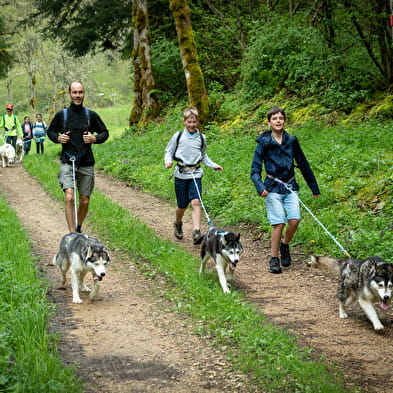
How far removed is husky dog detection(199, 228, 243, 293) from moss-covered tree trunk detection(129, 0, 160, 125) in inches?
647

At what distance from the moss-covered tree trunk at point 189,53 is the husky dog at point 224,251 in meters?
11.8

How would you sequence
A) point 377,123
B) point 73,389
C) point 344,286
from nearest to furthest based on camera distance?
1. point 73,389
2. point 344,286
3. point 377,123

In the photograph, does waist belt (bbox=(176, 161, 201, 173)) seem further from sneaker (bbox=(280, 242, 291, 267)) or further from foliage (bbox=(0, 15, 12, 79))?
foliage (bbox=(0, 15, 12, 79))

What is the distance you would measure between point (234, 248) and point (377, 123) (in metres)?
8.13

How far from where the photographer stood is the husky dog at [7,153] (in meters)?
19.6

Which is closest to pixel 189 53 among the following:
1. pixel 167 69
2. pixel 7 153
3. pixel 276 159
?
pixel 167 69

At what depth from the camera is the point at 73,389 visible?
375 cm

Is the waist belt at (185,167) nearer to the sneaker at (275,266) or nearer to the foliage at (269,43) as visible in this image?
the sneaker at (275,266)

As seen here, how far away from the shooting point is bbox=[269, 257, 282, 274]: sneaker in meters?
7.30

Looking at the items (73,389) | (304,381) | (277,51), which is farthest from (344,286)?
(277,51)

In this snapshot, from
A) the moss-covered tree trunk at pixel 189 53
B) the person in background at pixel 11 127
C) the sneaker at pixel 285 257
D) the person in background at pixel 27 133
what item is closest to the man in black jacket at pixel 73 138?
the sneaker at pixel 285 257

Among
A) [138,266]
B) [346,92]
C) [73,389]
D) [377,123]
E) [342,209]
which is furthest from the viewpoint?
[346,92]

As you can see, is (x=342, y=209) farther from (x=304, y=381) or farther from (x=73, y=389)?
(x=73, y=389)

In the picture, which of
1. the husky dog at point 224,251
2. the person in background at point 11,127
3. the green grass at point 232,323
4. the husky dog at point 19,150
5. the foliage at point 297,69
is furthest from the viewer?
the husky dog at point 19,150
